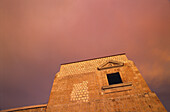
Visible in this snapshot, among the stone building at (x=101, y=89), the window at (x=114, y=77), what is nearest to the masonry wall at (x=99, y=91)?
the stone building at (x=101, y=89)

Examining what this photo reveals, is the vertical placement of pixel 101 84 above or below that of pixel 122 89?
above

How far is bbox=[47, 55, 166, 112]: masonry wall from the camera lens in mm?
6449

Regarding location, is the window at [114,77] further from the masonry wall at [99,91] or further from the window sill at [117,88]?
the window sill at [117,88]

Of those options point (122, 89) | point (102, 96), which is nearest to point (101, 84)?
point (102, 96)

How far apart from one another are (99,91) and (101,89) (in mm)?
241

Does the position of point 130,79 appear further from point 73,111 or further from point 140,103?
point 73,111

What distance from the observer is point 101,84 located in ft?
26.5

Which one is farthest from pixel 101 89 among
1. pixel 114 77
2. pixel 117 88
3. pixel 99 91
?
pixel 114 77

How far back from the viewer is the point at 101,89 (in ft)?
25.4

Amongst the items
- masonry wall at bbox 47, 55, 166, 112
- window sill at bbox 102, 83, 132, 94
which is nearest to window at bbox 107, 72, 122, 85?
masonry wall at bbox 47, 55, 166, 112

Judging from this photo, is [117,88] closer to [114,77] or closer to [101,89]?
[101,89]

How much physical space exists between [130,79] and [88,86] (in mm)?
3619

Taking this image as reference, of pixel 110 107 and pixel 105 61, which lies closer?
pixel 110 107

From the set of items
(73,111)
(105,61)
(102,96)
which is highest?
(105,61)
